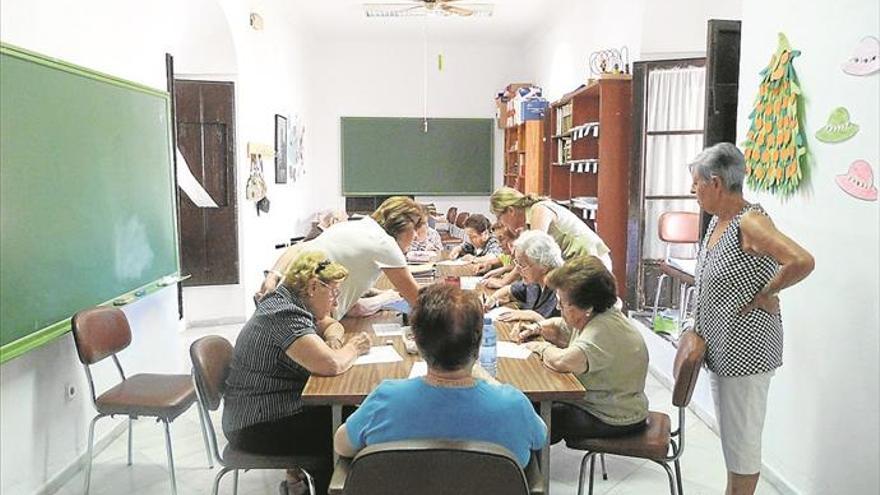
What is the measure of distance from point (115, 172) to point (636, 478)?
2.92 m

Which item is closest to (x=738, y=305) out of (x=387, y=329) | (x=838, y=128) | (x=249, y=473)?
(x=838, y=128)

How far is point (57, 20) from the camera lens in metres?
2.98

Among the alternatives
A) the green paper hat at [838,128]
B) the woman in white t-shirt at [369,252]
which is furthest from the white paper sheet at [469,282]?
the green paper hat at [838,128]

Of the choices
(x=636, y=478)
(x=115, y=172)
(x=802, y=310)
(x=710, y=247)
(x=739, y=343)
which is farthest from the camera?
(x=115, y=172)

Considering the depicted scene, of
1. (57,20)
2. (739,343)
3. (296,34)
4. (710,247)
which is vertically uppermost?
(296,34)

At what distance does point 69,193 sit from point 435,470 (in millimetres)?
2330

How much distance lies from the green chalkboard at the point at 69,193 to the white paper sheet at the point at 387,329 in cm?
132

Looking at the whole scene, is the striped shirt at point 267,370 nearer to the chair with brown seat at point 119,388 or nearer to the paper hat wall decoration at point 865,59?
the chair with brown seat at point 119,388

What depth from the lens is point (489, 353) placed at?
246 centimetres

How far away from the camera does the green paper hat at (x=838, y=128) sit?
249 centimetres

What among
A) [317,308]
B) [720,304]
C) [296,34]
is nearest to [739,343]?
[720,304]

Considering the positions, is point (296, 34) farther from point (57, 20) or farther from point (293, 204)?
point (57, 20)

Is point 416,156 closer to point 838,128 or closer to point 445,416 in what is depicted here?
point 838,128

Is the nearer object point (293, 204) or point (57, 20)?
point (57, 20)
